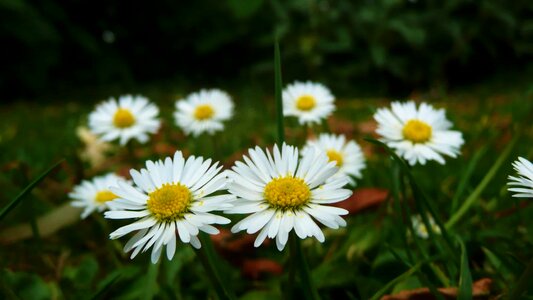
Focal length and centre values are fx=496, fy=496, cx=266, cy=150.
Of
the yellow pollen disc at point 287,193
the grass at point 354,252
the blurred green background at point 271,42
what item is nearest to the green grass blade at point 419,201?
the grass at point 354,252

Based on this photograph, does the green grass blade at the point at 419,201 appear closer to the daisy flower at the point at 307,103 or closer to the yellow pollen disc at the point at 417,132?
the yellow pollen disc at the point at 417,132

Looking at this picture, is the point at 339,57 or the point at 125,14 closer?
the point at 339,57

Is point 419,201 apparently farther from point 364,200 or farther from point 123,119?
point 123,119

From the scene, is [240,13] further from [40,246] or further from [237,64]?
[40,246]

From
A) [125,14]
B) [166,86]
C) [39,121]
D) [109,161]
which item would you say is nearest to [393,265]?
[109,161]

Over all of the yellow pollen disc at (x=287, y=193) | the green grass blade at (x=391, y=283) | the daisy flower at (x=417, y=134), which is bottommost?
the green grass blade at (x=391, y=283)

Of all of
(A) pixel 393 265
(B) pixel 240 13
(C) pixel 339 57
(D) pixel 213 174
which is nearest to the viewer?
(D) pixel 213 174
